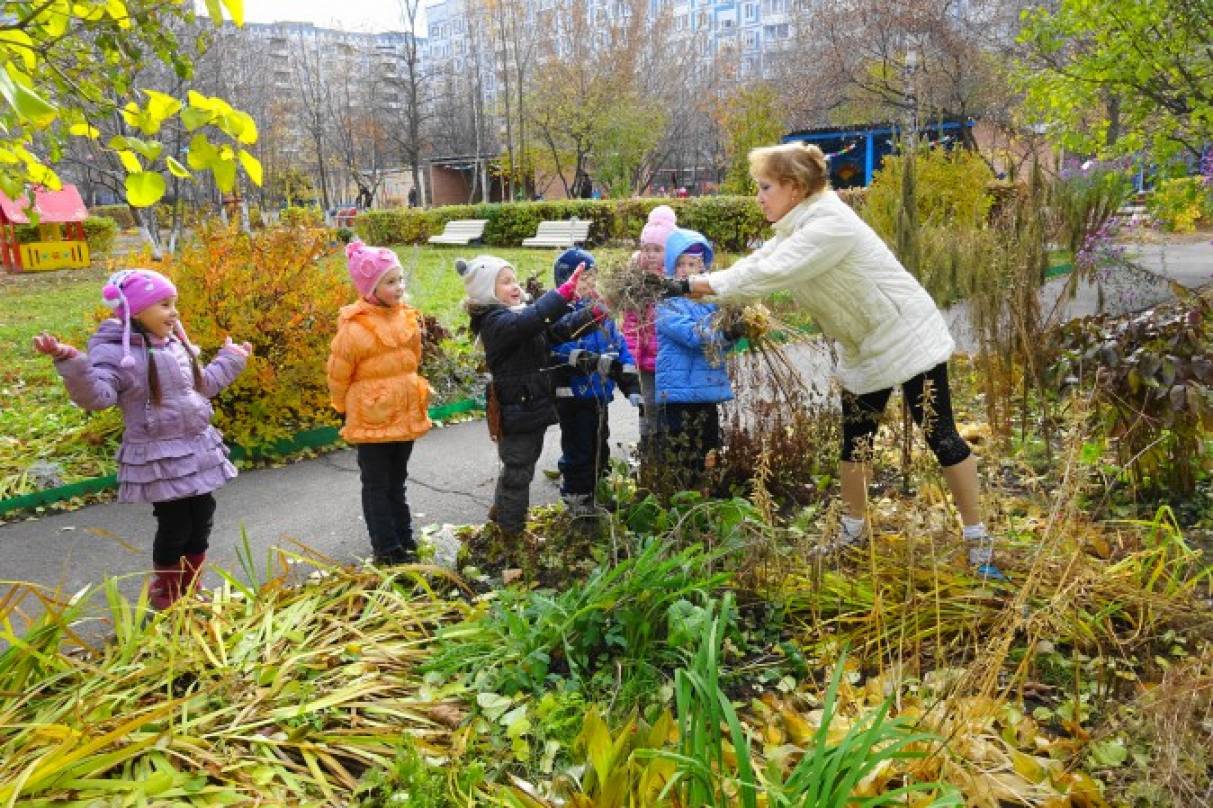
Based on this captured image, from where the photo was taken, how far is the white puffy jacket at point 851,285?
3477mm

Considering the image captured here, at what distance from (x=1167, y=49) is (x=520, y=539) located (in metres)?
7.40

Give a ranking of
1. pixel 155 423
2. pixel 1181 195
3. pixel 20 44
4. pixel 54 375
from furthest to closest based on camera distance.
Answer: pixel 1181 195
pixel 54 375
pixel 155 423
pixel 20 44

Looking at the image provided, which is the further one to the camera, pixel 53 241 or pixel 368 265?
pixel 53 241

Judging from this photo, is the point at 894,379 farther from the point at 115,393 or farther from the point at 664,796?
the point at 115,393

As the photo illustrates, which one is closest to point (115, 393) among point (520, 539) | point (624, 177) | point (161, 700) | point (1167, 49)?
point (161, 700)

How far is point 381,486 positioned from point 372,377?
1.60 ft

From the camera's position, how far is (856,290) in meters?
3.58

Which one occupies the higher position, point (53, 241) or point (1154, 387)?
point (53, 241)

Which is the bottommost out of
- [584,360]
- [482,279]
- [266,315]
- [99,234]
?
[584,360]

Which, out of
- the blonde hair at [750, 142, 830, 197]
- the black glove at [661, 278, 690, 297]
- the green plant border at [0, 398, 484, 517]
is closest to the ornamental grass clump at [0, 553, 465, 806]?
the black glove at [661, 278, 690, 297]

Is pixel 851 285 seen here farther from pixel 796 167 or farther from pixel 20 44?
pixel 20 44

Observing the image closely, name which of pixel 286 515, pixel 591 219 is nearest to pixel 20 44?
pixel 286 515

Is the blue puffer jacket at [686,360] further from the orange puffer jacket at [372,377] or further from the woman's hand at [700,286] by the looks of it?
the orange puffer jacket at [372,377]

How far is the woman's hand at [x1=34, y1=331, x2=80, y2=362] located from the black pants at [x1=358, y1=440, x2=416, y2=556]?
3.97 ft
